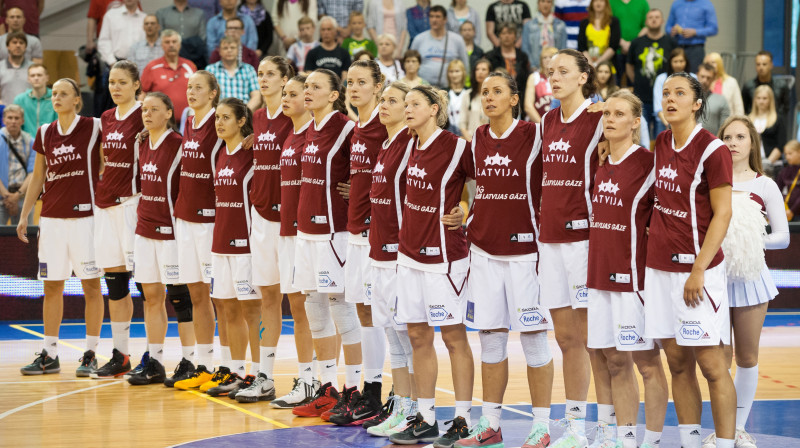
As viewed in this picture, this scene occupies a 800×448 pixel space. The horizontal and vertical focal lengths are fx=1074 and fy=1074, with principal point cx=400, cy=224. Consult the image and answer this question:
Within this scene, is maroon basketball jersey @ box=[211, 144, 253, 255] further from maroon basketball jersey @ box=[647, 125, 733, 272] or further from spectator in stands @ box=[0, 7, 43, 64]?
spectator in stands @ box=[0, 7, 43, 64]

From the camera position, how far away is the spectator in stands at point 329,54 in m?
13.6

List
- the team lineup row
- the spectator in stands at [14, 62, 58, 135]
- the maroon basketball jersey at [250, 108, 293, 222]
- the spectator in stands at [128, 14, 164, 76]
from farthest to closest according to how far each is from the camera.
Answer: the spectator in stands at [128, 14, 164, 76], the spectator in stands at [14, 62, 58, 135], the maroon basketball jersey at [250, 108, 293, 222], the team lineup row

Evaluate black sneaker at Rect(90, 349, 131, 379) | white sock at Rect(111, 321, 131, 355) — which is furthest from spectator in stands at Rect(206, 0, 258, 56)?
black sneaker at Rect(90, 349, 131, 379)

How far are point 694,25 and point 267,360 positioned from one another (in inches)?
376

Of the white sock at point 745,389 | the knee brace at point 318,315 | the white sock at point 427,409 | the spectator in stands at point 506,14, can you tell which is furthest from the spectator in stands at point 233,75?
the white sock at point 745,389

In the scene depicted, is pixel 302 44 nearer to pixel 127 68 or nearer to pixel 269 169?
pixel 127 68

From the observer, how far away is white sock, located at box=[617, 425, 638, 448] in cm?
586

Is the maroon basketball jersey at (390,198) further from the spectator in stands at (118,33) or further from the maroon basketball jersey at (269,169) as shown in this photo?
the spectator in stands at (118,33)

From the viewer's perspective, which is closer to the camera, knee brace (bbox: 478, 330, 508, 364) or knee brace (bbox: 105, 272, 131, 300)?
knee brace (bbox: 478, 330, 508, 364)

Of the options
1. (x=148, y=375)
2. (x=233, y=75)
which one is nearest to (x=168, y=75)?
(x=233, y=75)

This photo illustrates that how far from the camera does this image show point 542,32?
14422mm

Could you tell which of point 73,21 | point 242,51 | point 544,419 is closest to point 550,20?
point 242,51

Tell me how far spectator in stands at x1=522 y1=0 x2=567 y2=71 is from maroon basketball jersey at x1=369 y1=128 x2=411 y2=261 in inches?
314

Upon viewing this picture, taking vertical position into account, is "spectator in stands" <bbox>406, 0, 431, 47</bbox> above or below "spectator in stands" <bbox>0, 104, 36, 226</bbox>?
above
